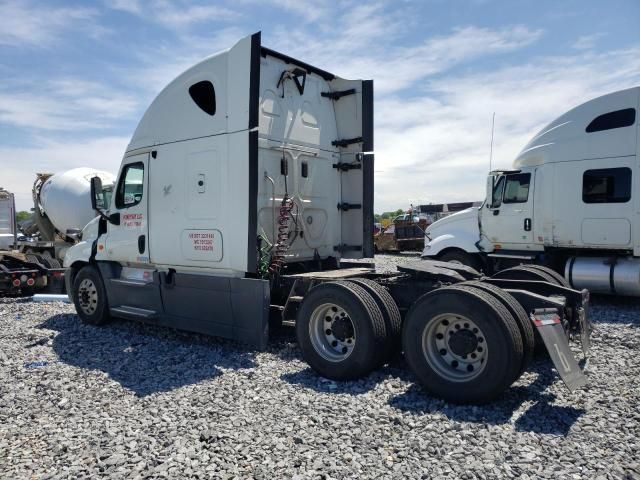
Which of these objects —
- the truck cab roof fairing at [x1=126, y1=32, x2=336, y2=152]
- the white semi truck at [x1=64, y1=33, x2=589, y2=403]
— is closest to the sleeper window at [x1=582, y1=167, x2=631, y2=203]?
the white semi truck at [x1=64, y1=33, x2=589, y2=403]

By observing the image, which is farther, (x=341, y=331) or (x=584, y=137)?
(x=584, y=137)

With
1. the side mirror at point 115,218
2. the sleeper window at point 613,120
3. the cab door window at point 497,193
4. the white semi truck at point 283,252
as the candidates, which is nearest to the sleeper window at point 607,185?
the sleeper window at point 613,120

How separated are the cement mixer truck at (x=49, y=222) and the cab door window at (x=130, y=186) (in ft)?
17.9

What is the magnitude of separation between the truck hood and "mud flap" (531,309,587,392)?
7.42 metres

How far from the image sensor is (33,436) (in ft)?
13.3

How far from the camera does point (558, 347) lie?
4.42 m

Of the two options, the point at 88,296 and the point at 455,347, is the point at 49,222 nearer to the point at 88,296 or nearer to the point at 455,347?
the point at 88,296

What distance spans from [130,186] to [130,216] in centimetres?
48

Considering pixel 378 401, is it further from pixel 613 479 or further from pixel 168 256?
pixel 168 256

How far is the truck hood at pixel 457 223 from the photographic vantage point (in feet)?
39.0

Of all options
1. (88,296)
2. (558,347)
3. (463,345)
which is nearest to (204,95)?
(88,296)

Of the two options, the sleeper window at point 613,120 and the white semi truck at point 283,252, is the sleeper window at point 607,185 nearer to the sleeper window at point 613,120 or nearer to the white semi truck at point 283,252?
the sleeper window at point 613,120

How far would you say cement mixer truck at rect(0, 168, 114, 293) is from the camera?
12203 mm

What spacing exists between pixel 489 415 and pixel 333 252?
3952 mm
